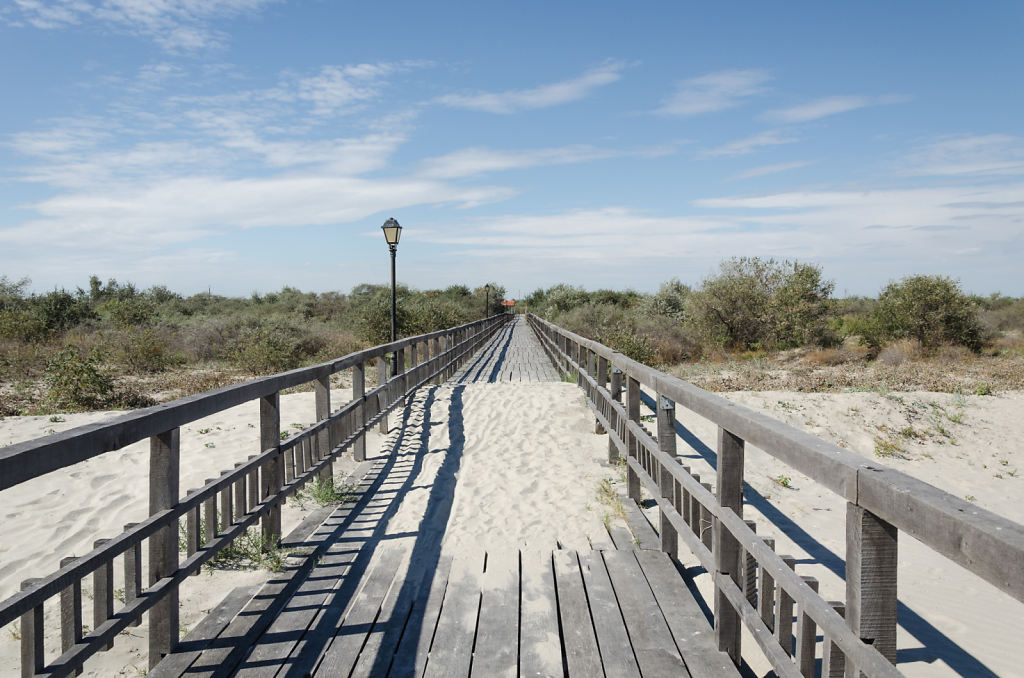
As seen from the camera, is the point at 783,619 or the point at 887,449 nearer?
the point at 783,619

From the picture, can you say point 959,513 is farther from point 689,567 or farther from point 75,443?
point 689,567

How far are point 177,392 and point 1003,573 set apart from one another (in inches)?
600

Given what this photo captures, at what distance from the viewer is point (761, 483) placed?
6.85 meters

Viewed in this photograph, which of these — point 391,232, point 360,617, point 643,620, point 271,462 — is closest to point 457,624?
point 360,617

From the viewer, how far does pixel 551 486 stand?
5668mm

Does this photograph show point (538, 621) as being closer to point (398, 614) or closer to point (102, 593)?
point (398, 614)

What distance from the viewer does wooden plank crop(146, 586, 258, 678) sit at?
2.62m

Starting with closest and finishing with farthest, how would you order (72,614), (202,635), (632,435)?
(72,614), (202,635), (632,435)

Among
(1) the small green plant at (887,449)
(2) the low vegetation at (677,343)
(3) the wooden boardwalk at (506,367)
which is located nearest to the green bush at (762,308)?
(2) the low vegetation at (677,343)

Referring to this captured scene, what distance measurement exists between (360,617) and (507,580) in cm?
88

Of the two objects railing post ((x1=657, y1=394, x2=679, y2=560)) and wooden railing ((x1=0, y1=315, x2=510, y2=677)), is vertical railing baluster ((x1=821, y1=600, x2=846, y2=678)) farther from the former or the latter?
wooden railing ((x1=0, y1=315, x2=510, y2=677))

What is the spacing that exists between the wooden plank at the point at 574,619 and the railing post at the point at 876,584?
1.33m

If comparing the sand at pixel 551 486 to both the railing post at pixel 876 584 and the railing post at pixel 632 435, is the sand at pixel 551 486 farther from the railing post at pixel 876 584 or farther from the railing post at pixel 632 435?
the railing post at pixel 876 584

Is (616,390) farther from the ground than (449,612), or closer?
farther from the ground
